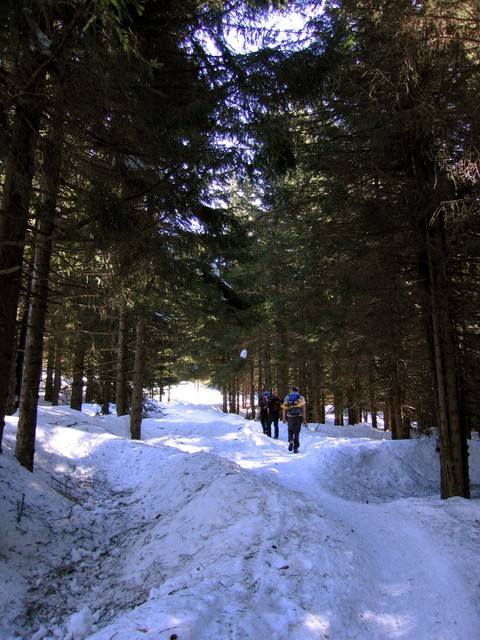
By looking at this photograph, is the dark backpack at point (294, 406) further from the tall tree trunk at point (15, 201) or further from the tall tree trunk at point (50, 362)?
the tall tree trunk at point (15, 201)

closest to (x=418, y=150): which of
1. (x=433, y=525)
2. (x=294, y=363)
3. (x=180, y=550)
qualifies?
(x=433, y=525)

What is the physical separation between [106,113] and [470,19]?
14.5ft

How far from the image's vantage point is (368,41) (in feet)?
21.2

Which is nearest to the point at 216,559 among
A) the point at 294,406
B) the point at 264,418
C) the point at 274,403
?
the point at 294,406

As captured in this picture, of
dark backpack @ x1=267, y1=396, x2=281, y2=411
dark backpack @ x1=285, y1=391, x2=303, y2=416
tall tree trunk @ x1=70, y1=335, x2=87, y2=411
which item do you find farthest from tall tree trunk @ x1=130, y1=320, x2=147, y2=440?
dark backpack @ x1=267, y1=396, x2=281, y2=411

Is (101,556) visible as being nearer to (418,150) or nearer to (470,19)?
(470,19)

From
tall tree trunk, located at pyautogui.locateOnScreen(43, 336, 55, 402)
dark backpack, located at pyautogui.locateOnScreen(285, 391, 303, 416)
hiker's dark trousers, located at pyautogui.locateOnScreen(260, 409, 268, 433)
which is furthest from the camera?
hiker's dark trousers, located at pyautogui.locateOnScreen(260, 409, 268, 433)

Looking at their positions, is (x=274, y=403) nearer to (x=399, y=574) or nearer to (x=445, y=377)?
(x=445, y=377)

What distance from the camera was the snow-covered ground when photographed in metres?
3.28

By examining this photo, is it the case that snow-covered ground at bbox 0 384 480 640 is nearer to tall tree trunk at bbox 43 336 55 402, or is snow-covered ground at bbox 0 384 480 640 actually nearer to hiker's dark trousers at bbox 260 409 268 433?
tall tree trunk at bbox 43 336 55 402

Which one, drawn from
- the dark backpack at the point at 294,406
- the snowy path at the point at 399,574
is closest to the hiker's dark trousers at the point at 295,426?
the dark backpack at the point at 294,406

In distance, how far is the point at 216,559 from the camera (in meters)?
4.12

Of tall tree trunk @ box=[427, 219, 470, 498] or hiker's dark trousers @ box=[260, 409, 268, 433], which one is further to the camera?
hiker's dark trousers @ box=[260, 409, 268, 433]

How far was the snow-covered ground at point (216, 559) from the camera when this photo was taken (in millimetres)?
3281
